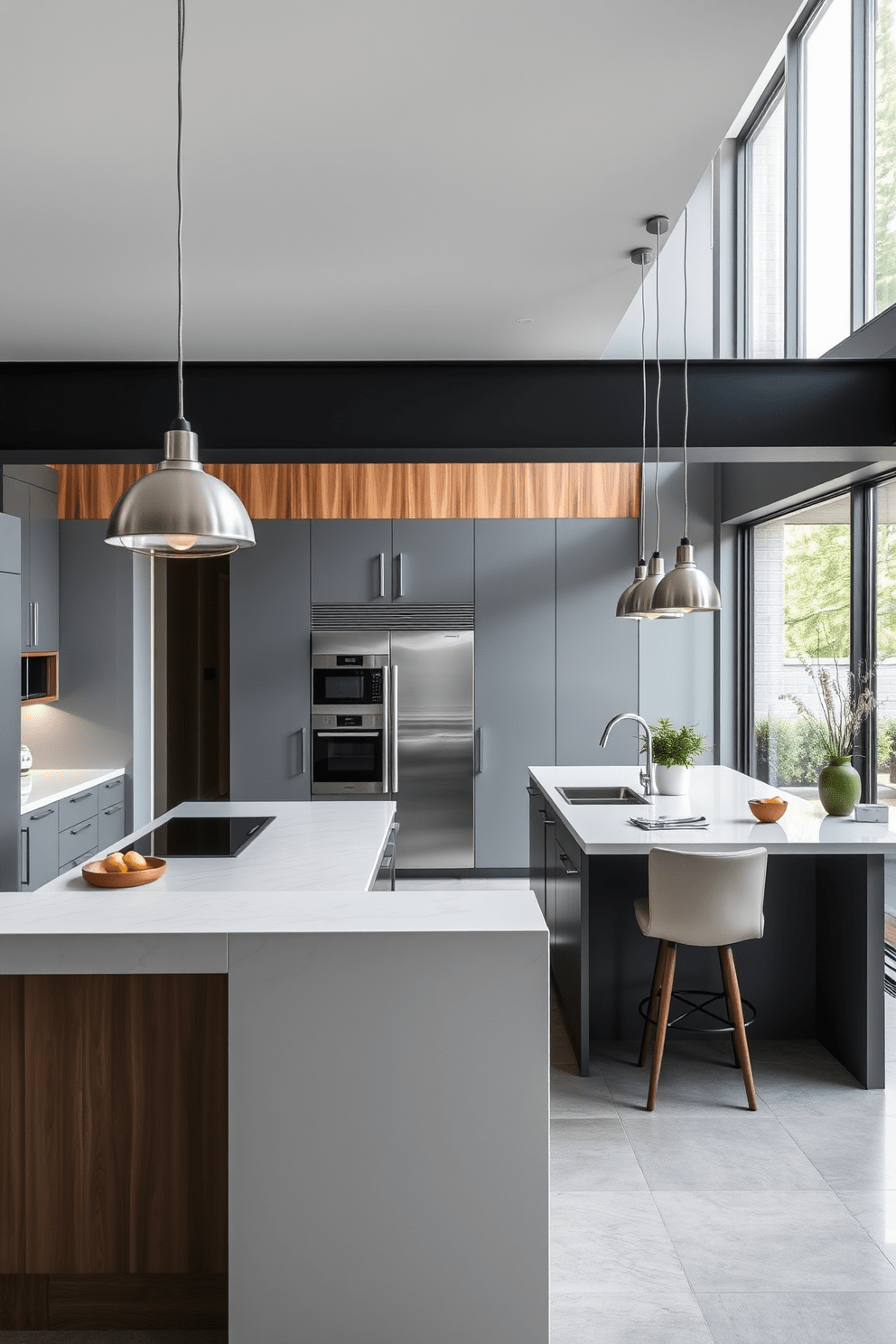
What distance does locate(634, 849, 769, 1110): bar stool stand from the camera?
3.01 metres

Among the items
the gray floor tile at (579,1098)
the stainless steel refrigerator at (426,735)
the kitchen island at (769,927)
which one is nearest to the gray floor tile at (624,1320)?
the gray floor tile at (579,1098)

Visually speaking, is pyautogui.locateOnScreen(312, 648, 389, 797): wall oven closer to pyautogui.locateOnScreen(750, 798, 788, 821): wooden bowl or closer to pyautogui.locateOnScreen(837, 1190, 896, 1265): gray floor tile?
pyautogui.locateOnScreen(750, 798, 788, 821): wooden bowl

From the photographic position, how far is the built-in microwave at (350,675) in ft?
20.3

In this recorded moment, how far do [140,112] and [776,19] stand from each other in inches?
50.2

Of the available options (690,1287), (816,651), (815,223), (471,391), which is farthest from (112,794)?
(815,223)

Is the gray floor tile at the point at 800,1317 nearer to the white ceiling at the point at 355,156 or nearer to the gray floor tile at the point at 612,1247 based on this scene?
the gray floor tile at the point at 612,1247

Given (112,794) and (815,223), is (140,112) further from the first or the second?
(112,794)

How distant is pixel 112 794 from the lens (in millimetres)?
5723

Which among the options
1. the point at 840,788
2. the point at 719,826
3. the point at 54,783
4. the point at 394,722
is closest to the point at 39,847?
the point at 54,783

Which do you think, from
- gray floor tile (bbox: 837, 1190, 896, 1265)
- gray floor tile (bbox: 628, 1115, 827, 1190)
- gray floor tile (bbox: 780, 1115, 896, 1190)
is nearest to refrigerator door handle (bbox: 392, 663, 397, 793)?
gray floor tile (bbox: 628, 1115, 827, 1190)

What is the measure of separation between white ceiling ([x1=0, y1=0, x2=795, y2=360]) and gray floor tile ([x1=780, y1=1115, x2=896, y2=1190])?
2.63 metres

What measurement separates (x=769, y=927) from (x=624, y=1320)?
71.6 inches

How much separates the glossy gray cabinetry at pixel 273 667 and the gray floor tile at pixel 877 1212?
419cm

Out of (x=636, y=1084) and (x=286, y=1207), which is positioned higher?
(x=286, y=1207)
